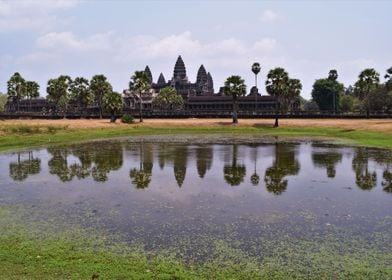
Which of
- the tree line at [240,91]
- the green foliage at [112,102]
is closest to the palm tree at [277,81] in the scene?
the tree line at [240,91]

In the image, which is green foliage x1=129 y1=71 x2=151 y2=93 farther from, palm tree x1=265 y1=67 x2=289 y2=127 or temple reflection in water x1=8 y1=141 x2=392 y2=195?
temple reflection in water x1=8 y1=141 x2=392 y2=195

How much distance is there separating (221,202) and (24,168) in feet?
55.8

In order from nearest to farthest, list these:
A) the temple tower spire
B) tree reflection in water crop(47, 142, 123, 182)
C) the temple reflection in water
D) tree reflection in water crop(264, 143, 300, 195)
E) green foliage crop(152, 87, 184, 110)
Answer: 1. tree reflection in water crop(264, 143, 300, 195)
2. the temple reflection in water
3. tree reflection in water crop(47, 142, 123, 182)
4. green foliage crop(152, 87, 184, 110)
5. the temple tower spire

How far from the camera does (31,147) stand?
4194cm

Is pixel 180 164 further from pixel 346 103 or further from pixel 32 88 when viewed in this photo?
pixel 346 103

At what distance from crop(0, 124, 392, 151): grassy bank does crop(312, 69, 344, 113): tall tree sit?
6309 centimetres

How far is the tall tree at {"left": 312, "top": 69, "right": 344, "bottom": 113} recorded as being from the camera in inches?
4990

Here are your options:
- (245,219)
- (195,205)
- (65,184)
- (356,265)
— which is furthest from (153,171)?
(356,265)

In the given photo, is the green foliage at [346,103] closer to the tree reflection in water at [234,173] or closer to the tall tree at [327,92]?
the tall tree at [327,92]

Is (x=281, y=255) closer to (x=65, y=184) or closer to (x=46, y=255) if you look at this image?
(x=46, y=255)

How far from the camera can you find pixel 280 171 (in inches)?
1048

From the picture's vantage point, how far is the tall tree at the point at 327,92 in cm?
12675

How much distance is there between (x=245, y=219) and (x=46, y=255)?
7.27m

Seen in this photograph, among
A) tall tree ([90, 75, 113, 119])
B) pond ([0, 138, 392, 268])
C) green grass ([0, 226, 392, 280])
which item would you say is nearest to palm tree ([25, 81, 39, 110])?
tall tree ([90, 75, 113, 119])
